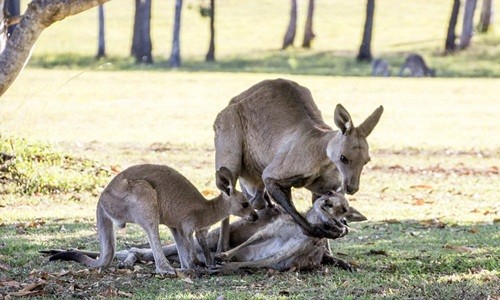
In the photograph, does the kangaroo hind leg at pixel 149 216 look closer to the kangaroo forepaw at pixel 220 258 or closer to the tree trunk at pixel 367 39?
the kangaroo forepaw at pixel 220 258

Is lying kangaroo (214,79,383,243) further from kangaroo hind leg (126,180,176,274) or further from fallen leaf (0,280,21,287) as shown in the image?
fallen leaf (0,280,21,287)

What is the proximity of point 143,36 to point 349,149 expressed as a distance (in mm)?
41508

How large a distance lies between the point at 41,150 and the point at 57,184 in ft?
2.80

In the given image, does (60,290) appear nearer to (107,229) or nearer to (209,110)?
(107,229)

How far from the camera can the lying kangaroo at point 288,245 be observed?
8.60m

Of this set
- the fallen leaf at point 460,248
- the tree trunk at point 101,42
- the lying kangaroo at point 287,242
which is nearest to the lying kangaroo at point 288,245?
the lying kangaroo at point 287,242

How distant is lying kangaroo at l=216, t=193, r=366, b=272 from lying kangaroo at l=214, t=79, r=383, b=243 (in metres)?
0.17

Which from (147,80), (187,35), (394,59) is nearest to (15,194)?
(147,80)

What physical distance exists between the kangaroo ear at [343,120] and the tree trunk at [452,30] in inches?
1635

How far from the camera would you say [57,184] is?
550 inches

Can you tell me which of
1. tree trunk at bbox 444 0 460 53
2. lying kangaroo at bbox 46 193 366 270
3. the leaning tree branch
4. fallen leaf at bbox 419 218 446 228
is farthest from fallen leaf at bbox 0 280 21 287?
tree trunk at bbox 444 0 460 53

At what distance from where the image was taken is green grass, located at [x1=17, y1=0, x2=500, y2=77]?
4634 centimetres

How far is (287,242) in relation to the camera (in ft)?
29.0

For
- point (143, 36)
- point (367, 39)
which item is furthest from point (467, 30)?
point (143, 36)
